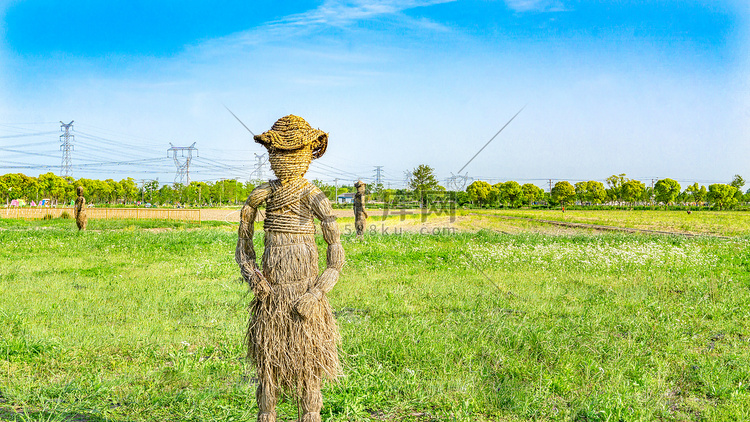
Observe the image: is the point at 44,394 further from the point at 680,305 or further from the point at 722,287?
the point at 722,287

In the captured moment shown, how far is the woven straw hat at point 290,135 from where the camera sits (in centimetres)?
393

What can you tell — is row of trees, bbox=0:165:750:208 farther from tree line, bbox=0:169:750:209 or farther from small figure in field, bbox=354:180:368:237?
small figure in field, bbox=354:180:368:237

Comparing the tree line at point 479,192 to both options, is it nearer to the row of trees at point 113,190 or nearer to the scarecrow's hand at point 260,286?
the row of trees at point 113,190

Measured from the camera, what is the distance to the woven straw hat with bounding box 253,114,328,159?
3.93 meters

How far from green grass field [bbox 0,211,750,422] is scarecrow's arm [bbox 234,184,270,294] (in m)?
1.53

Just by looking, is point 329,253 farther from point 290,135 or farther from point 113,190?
point 113,190

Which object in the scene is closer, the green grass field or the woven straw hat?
the woven straw hat

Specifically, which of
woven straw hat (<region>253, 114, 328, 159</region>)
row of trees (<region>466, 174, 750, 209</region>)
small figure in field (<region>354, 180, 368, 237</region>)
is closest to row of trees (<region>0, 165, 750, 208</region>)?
row of trees (<region>466, 174, 750, 209</region>)

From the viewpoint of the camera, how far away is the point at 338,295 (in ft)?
30.2

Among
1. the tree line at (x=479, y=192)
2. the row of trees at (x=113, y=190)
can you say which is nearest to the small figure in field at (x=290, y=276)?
the tree line at (x=479, y=192)

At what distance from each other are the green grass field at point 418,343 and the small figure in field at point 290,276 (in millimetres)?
799

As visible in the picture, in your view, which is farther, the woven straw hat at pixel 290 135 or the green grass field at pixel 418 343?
the green grass field at pixel 418 343

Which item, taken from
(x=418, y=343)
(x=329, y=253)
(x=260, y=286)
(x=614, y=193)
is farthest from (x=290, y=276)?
(x=614, y=193)

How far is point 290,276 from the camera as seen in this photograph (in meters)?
3.89
